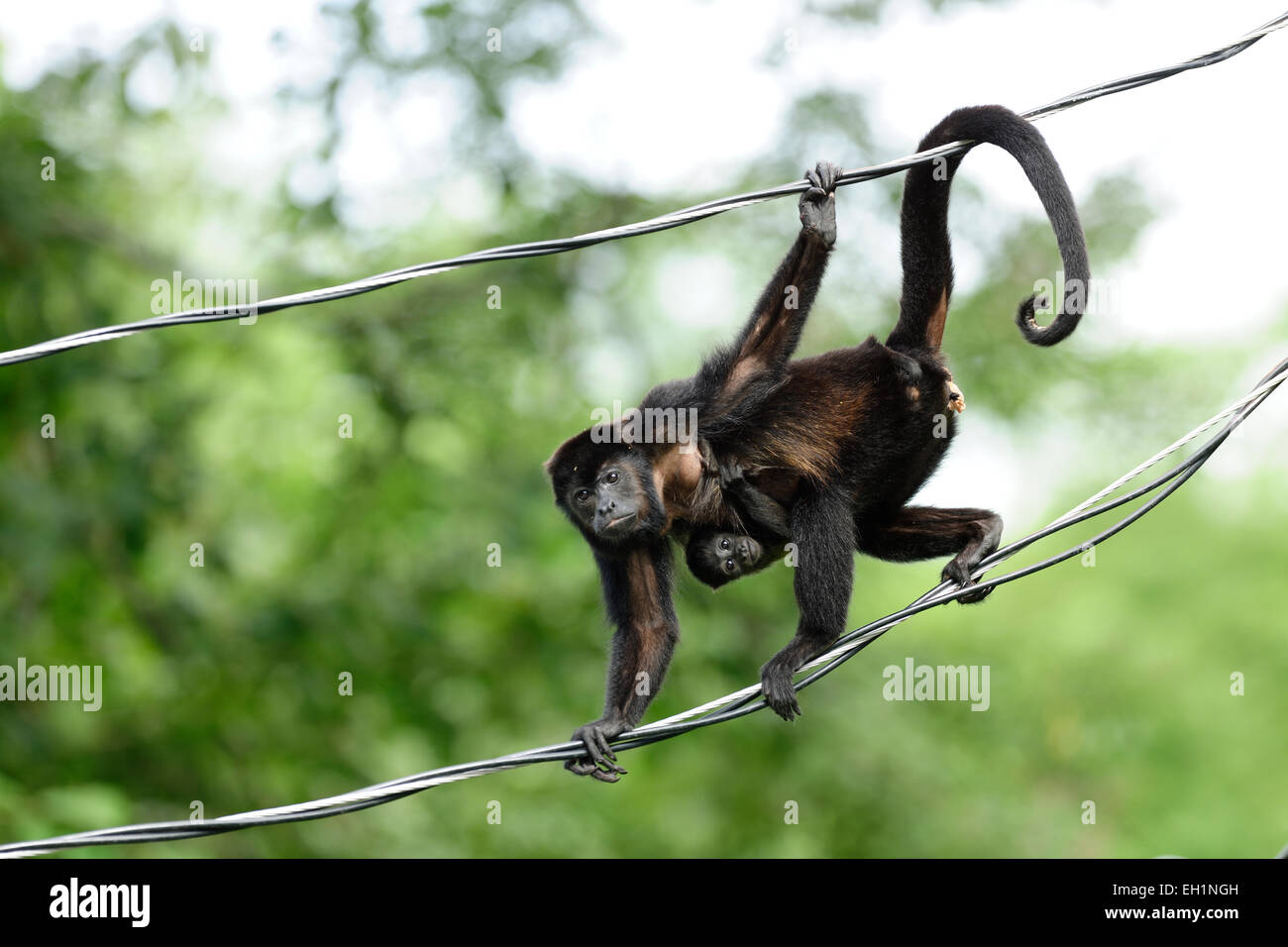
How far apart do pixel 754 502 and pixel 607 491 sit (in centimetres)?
70

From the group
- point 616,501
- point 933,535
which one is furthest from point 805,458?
point 616,501

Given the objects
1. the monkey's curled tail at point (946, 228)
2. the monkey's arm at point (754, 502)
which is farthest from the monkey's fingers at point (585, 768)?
the monkey's curled tail at point (946, 228)

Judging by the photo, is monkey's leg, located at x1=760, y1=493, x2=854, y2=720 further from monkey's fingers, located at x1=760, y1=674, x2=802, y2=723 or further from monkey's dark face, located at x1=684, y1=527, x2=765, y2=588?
monkey's dark face, located at x1=684, y1=527, x2=765, y2=588

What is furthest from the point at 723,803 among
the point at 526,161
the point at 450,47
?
the point at 450,47

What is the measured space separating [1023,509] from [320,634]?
1810 centimetres

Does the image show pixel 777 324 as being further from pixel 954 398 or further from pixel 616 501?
pixel 616 501

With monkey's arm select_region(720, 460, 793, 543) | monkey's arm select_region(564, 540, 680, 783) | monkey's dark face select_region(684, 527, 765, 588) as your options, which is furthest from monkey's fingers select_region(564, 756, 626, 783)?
monkey's arm select_region(720, 460, 793, 543)

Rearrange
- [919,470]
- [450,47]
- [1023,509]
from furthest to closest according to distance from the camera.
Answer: [1023,509] → [450,47] → [919,470]

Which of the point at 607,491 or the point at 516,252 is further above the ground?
the point at 516,252

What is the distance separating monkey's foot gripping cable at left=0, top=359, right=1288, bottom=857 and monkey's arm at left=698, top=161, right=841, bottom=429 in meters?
1.20

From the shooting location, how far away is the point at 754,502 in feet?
17.9

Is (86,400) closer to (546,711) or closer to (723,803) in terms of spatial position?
(546,711)

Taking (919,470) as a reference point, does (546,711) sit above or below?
below

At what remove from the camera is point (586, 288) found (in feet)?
38.2
